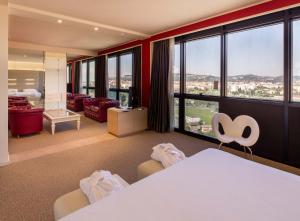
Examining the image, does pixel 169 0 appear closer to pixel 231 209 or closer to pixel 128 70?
pixel 231 209

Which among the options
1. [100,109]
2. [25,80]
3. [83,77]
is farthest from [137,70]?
[25,80]

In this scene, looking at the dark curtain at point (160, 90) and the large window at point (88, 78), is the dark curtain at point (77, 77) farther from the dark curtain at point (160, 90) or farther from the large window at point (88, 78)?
the dark curtain at point (160, 90)

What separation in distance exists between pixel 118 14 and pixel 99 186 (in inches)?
135

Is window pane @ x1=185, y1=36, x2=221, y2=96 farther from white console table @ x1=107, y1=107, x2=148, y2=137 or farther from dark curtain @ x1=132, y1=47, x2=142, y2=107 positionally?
dark curtain @ x1=132, y1=47, x2=142, y2=107

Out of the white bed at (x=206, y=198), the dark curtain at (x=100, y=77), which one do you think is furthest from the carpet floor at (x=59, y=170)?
the dark curtain at (x=100, y=77)

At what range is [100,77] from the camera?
26.0 feet

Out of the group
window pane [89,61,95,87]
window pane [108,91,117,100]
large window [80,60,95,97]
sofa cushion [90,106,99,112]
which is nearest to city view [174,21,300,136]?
sofa cushion [90,106,99,112]

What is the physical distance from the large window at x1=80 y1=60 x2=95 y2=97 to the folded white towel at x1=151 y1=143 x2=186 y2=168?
739cm

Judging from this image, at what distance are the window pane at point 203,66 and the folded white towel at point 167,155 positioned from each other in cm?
253

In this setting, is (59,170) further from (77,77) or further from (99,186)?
(77,77)

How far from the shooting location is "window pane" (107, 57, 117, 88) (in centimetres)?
750

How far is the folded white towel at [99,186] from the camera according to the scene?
143 cm

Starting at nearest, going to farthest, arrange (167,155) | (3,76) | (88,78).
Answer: (167,155) < (3,76) < (88,78)

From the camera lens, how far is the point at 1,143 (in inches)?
125
